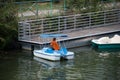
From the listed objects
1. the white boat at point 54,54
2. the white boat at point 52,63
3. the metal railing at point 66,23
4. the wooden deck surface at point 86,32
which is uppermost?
the metal railing at point 66,23

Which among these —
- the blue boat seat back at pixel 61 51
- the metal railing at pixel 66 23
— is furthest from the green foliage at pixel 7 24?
the blue boat seat back at pixel 61 51

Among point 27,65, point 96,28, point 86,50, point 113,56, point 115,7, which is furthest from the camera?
point 115,7

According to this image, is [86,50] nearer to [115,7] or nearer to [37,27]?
[37,27]

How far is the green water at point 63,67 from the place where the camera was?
93.1 feet

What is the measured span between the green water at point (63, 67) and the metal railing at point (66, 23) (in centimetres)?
195

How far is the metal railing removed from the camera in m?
36.9

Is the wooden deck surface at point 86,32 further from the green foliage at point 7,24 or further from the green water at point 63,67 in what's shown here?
the green foliage at point 7,24

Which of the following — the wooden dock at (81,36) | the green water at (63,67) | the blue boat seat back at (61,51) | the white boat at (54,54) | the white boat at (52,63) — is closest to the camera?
the green water at (63,67)

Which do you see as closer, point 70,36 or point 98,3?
point 70,36

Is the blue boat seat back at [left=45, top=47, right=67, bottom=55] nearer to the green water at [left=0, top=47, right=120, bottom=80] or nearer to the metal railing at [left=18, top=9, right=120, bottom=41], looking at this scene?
the green water at [left=0, top=47, right=120, bottom=80]

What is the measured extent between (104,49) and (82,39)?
2.10m

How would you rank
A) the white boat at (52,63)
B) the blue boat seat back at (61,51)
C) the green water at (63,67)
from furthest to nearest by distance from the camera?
the blue boat seat back at (61,51) → the white boat at (52,63) → the green water at (63,67)

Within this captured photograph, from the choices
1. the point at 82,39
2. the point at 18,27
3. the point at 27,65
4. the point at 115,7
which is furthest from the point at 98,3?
the point at 27,65

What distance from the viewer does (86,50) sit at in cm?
3644
